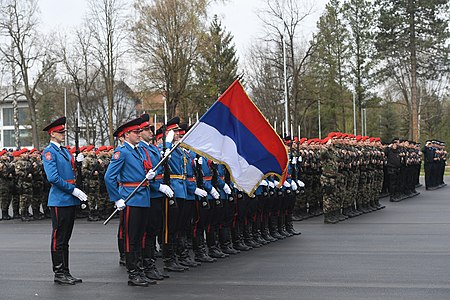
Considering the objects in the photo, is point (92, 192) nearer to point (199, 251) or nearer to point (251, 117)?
point (199, 251)

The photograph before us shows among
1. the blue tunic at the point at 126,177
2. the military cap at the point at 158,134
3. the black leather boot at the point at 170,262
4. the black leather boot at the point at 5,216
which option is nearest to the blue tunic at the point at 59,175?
the blue tunic at the point at 126,177

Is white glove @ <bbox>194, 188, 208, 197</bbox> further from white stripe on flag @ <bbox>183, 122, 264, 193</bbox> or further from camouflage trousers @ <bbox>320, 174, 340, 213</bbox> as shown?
camouflage trousers @ <bbox>320, 174, 340, 213</bbox>

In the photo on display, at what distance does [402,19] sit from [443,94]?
18571 mm

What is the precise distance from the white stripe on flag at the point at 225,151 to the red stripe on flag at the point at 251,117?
0.33 metres

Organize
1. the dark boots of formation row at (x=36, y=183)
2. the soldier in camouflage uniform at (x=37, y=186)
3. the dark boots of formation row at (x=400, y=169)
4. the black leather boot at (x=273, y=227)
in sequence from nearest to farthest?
the black leather boot at (x=273, y=227), the dark boots of formation row at (x=36, y=183), the soldier in camouflage uniform at (x=37, y=186), the dark boots of formation row at (x=400, y=169)

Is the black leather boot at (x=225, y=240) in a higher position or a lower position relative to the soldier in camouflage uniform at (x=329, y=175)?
lower

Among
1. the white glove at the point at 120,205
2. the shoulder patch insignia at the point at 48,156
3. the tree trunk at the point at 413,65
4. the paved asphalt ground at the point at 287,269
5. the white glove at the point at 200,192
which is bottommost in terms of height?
the paved asphalt ground at the point at 287,269

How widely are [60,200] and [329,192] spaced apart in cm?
742

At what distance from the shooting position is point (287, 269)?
372 inches

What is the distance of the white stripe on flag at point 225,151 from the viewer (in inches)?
358

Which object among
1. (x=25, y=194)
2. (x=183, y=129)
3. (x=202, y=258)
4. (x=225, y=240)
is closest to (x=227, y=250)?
(x=225, y=240)

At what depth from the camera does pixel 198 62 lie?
132 feet

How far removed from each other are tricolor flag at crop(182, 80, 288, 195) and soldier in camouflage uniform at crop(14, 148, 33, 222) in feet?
29.5

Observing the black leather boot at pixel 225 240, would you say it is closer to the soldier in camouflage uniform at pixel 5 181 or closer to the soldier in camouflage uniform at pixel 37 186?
the soldier in camouflage uniform at pixel 37 186
